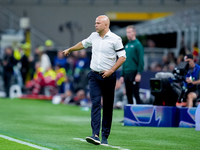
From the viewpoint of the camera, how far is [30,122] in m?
14.1

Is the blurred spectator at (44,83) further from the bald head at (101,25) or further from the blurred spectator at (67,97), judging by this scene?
the bald head at (101,25)

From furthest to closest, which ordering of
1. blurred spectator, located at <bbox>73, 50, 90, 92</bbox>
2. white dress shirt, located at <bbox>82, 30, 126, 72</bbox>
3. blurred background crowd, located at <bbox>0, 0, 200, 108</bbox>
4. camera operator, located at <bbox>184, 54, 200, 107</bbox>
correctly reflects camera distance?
blurred spectator, located at <bbox>73, 50, 90, 92</bbox>, blurred background crowd, located at <bbox>0, 0, 200, 108</bbox>, camera operator, located at <bbox>184, 54, 200, 107</bbox>, white dress shirt, located at <bbox>82, 30, 126, 72</bbox>

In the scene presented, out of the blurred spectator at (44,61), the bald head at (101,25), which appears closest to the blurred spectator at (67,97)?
the blurred spectator at (44,61)

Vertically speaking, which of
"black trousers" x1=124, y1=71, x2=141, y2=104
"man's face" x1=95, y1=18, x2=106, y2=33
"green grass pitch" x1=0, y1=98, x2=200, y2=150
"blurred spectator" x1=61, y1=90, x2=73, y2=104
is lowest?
"blurred spectator" x1=61, y1=90, x2=73, y2=104

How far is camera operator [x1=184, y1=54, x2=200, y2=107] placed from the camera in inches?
545

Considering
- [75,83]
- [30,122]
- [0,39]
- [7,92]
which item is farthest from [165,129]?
[0,39]

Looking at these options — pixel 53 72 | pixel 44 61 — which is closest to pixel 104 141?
pixel 53 72

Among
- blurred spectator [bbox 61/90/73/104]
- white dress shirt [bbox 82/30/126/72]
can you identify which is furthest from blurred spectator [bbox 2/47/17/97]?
white dress shirt [bbox 82/30/126/72]

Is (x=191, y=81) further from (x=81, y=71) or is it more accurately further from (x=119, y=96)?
(x=81, y=71)

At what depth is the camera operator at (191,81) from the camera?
45.4 ft

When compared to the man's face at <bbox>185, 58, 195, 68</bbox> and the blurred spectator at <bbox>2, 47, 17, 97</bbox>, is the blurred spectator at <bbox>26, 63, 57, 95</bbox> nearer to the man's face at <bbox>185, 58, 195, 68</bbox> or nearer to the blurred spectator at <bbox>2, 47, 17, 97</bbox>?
the blurred spectator at <bbox>2, 47, 17, 97</bbox>

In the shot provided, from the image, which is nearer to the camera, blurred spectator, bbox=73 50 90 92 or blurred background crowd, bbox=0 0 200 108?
blurred background crowd, bbox=0 0 200 108

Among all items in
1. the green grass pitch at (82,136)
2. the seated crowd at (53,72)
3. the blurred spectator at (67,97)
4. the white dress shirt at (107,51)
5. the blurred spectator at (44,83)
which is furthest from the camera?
the blurred spectator at (44,83)

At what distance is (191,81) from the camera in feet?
45.1
